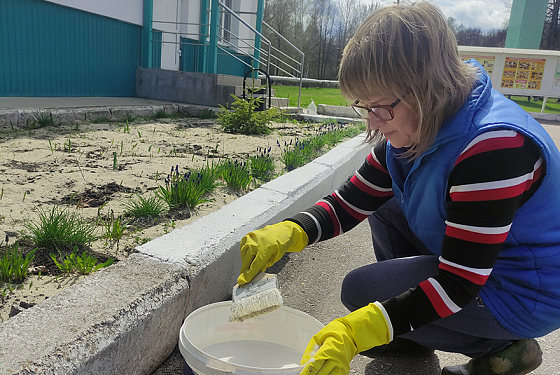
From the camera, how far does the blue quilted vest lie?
4.57 feet

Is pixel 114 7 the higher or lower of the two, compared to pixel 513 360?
higher

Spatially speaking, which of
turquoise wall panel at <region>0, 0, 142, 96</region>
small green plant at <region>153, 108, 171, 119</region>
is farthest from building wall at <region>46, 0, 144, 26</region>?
small green plant at <region>153, 108, 171, 119</region>

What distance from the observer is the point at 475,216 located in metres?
1.32

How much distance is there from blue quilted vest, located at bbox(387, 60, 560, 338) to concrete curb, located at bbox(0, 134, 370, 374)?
0.94 meters

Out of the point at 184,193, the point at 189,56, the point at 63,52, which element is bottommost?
the point at 184,193

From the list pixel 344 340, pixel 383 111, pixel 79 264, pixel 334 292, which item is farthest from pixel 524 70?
pixel 79 264

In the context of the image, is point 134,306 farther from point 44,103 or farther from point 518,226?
point 44,103

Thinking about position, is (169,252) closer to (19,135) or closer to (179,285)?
(179,285)

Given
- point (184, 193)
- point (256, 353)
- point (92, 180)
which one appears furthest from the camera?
point (92, 180)

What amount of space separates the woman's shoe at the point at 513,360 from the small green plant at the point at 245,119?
4.81 meters

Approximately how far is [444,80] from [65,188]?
2.43m

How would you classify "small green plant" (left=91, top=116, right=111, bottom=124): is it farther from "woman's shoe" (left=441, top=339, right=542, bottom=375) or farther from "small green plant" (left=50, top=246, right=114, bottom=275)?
"woman's shoe" (left=441, top=339, right=542, bottom=375)

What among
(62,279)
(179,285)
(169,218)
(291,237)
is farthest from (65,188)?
(291,237)

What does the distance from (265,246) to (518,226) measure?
0.87 metres
